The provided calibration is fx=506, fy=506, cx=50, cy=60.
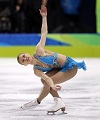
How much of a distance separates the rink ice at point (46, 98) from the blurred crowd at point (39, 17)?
16.9 feet

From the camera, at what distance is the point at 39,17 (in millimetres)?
14883

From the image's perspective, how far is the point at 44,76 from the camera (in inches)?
179

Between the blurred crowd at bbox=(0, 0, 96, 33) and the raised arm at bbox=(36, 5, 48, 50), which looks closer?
the raised arm at bbox=(36, 5, 48, 50)

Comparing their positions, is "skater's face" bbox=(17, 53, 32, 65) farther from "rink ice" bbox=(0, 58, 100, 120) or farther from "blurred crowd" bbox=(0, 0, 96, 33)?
"blurred crowd" bbox=(0, 0, 96, 33)

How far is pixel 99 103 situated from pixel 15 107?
35.7 inches

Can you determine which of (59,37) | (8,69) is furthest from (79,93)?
(59,37)

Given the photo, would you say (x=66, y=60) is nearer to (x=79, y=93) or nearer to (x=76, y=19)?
(x=79, y=93)

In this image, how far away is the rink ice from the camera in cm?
460

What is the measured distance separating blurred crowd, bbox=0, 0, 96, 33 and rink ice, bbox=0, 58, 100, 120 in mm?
5151

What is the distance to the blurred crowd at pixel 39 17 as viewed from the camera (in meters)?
14.9

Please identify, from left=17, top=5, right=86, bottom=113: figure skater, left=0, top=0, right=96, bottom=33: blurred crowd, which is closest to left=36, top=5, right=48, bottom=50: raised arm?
left=17, top=5, right=86, bottom=113: figure skater

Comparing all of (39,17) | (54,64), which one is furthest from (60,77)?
(39,17)

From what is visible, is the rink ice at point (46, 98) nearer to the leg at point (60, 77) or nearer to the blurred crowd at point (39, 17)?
the leg at point (60, 77)

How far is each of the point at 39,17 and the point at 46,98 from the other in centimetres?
913
